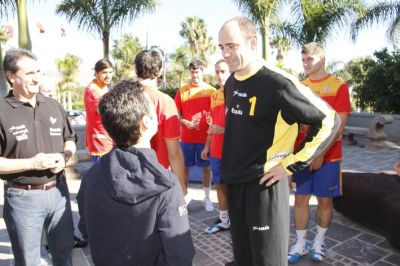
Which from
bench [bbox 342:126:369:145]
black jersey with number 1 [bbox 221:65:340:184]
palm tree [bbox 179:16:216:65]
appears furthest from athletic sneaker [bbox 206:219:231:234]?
palm tree [bbox 179:16:216:65]

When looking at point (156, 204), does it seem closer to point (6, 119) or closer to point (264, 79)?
point (264, 79)

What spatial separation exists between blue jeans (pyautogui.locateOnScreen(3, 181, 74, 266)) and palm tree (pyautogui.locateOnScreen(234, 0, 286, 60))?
34.4ft

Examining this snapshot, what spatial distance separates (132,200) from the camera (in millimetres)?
1464

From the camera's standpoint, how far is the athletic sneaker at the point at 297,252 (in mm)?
3320

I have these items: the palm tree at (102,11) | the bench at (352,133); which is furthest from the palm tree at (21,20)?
the bench at (352,133)

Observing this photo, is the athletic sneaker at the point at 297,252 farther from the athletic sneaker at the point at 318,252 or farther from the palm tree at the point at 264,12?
the palm tree at the point at 264,12

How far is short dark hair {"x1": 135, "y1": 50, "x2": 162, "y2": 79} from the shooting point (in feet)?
9.59

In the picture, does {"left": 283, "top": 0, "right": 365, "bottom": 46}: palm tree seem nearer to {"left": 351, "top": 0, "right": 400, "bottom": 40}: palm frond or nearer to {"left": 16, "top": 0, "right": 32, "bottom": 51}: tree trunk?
{"left": 351, "top": 0, "right": 400, "bottom": 40}: palm frond

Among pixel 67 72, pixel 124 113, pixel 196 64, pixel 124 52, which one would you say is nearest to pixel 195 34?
pixel 124 52

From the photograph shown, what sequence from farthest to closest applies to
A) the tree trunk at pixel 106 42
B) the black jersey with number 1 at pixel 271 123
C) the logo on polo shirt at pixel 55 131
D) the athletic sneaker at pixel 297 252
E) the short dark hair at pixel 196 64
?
the tree trunk at pixel 106 42
the short dark hair at pixel 196 64
the athletic sneaker at pixel 297 252
the logo on polo shirt at pixel 55 131
the black jersey with number 1 at pixel 271 123

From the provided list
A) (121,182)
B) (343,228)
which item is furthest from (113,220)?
(343,228)

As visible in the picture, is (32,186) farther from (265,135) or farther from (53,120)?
(265,135)

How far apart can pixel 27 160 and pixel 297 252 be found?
258 cm

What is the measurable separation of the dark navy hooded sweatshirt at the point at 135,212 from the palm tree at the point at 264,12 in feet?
36.3
